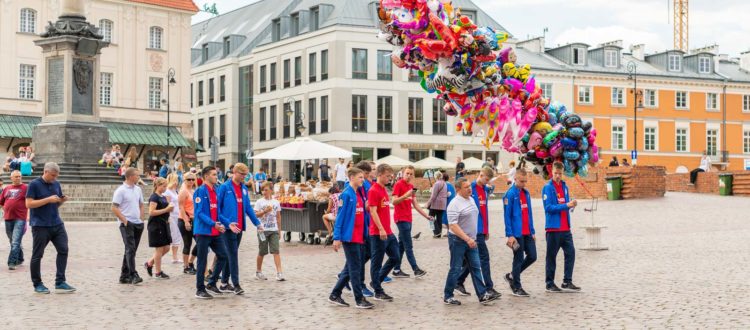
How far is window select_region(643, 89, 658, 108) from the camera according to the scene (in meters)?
75.5

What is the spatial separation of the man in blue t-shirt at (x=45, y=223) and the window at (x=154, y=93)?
47911 mm

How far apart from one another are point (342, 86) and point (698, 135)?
2784 centimetres

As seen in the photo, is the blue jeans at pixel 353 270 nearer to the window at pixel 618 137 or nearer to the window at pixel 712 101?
the window at pixel 618 137

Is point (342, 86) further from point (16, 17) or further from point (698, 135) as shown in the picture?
point (698, 135)

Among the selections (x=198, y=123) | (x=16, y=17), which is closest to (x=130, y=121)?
(x=16, y=17)

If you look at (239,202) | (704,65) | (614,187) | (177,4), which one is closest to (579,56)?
(704,65)

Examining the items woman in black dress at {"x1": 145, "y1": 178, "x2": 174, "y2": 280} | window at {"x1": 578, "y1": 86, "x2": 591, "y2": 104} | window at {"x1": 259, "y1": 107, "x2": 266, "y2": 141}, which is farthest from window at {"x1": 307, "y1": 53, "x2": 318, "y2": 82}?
woman in black dress at {"x1": 145, "y1": 178, "x2": 174, "y2": 280}

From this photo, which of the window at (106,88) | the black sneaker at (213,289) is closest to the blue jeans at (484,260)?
the black sneaker at (213,289)

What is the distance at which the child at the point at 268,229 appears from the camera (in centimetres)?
1634

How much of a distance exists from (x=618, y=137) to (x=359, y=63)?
20.4 m

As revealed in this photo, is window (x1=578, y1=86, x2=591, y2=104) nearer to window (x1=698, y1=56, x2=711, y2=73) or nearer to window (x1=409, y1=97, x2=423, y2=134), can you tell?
window (x1=698, y1=56, x2=711, y2=73)

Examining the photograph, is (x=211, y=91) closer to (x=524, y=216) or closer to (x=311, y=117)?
(x=311, y=117)

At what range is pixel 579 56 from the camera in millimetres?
75750

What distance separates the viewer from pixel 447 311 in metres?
12.7
